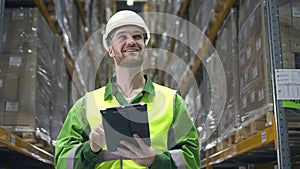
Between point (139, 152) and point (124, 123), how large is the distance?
149mm

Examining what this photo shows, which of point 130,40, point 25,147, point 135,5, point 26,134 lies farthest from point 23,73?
point 135,5

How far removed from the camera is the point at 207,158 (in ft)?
18.9

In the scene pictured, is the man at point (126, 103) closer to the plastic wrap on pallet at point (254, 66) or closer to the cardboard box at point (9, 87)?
the plastic wrap on pallet at point (254, 66)

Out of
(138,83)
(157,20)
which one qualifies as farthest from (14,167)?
(157,20)

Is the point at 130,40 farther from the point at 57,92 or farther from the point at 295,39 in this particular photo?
the point at 57,92

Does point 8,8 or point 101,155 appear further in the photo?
point 8,8

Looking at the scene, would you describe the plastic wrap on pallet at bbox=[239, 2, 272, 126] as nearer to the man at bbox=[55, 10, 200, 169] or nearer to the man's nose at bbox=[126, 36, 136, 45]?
the man at bbox=[55, 10, 200, 169]

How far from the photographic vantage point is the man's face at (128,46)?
103 inches

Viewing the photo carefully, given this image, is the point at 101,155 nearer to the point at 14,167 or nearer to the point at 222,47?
the point at 222,47

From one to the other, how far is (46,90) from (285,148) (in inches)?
98.2

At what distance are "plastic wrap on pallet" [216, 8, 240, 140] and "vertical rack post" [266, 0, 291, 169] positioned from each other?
105 centimetres

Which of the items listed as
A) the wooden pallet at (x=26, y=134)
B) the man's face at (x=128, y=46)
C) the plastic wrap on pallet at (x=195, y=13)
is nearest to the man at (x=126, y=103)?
the man's face at (x=128, y=46)

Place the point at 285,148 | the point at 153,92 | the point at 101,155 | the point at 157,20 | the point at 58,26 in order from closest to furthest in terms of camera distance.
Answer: the point at 101,155
the point at 153,92
the point at 285,148
the point at 58,26
the point at 157,20

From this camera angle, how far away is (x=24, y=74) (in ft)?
13.7
